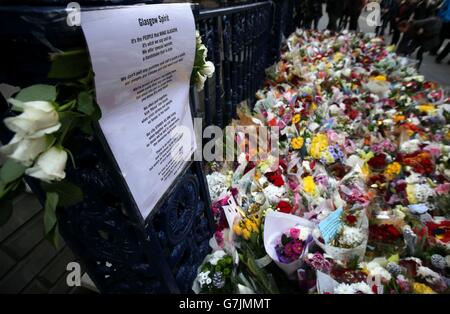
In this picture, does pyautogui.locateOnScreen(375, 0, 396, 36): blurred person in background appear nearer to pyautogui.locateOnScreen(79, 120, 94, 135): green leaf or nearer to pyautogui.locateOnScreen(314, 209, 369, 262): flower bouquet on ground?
pyautogui.locateOnScreen(314, 209, 369, 262): flower bouquet on ground

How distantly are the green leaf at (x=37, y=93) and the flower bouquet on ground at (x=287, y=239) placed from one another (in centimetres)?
115

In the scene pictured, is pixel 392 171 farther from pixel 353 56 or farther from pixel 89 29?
pixel 353 56

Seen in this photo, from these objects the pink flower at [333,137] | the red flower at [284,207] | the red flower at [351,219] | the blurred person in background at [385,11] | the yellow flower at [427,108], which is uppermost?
the blurred person in background at [385,11]

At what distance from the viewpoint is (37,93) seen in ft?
1.84

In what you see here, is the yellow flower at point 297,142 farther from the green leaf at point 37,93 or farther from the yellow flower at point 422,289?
the green leaf at point 37,93

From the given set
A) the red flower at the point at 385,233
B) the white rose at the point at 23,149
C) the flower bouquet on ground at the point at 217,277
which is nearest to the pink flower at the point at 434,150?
the red flower at the point at 385,233

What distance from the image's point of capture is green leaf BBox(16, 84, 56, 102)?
547 mm

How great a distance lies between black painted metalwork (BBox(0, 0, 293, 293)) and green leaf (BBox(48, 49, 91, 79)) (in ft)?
0.11

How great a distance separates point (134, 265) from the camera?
1057 mm

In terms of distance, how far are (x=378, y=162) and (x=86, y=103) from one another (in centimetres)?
215

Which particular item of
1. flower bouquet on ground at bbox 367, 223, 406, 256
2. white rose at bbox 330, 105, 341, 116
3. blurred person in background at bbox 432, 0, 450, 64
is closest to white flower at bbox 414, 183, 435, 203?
flower bouquet on ground at bbox 367, 223, 406, 256

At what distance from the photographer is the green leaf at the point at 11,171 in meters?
0.54

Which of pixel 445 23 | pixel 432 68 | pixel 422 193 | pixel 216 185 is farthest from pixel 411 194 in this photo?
A: pixel 445 23
